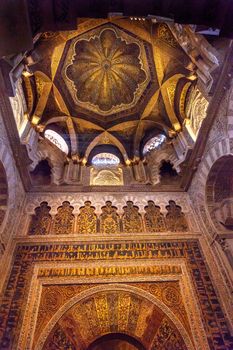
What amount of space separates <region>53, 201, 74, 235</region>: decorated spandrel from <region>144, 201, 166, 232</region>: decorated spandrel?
2.01m

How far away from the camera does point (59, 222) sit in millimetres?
6355

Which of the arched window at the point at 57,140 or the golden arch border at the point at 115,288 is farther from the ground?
the arched window at the point at 57,140

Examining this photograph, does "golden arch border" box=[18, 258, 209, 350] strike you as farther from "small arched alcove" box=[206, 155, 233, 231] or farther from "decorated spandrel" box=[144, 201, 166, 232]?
"small arched alcove" box=[206, 155, 233, 231]

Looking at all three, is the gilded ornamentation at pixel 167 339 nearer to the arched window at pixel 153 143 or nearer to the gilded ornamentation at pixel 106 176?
the gilded ornamentation at pixel 106 176

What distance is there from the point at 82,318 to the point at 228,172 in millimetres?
4627

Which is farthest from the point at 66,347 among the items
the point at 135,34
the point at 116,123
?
the point at 135,34

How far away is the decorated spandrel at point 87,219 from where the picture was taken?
20.4 ft

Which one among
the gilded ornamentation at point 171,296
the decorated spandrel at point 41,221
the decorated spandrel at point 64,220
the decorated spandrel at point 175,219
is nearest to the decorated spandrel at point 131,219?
the decorated spandrel at point 175,219

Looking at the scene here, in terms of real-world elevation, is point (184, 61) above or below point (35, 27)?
above

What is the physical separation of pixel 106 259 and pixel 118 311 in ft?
3.59

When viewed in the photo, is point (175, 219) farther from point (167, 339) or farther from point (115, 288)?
point (167, 339)

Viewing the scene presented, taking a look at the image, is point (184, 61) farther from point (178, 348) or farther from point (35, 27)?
point (178, 348)

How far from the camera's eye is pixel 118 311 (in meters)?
4.95

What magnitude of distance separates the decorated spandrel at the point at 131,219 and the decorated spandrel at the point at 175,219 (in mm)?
784
